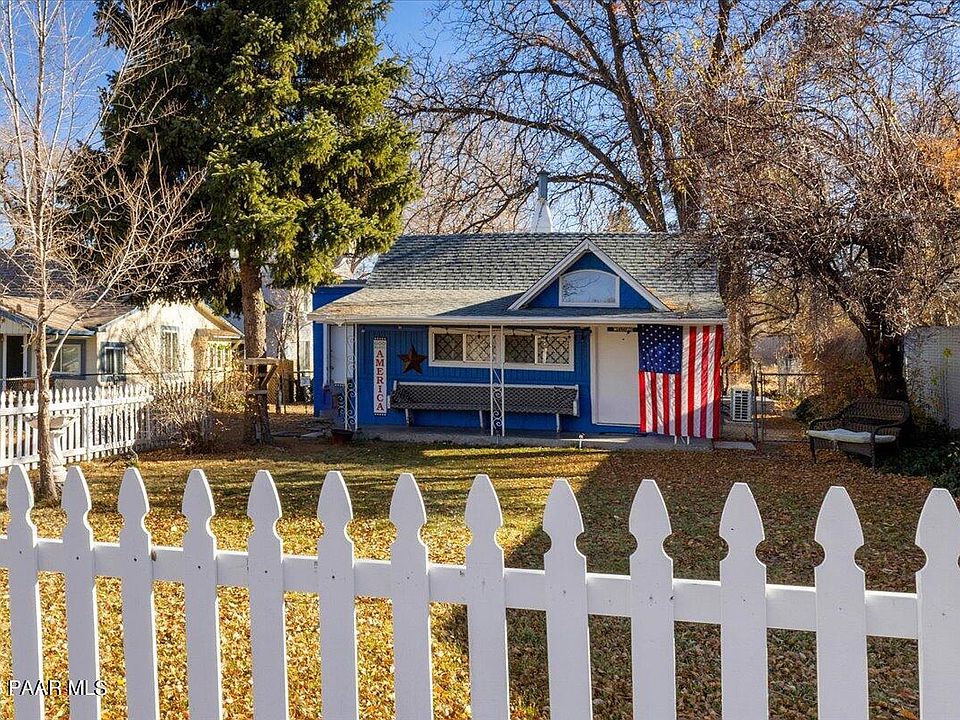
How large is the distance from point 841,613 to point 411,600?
1265mm

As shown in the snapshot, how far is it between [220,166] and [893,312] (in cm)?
1150

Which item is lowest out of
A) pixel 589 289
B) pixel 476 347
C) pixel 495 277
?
pixel 476 347

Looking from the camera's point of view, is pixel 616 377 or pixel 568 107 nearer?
pixel 616 377

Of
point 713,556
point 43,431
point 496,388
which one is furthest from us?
point 496,388

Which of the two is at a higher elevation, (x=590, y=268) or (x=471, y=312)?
(x=590, y=268)

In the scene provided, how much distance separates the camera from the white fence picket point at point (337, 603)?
7.94 ft

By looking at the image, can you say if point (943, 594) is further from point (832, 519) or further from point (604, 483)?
point (604, 483)

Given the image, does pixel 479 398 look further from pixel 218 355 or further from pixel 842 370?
pixel 218 355

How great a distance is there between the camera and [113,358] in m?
23.6

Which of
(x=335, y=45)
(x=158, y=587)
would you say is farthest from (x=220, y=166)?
(x=158, y=587)

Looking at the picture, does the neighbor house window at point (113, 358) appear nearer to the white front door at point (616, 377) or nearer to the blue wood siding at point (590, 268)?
the blue wood siding at point (590, 268)

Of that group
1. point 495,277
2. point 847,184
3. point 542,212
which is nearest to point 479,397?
point 495,277

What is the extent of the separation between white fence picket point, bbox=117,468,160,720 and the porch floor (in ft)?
40.4

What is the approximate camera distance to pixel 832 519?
7.01ft
